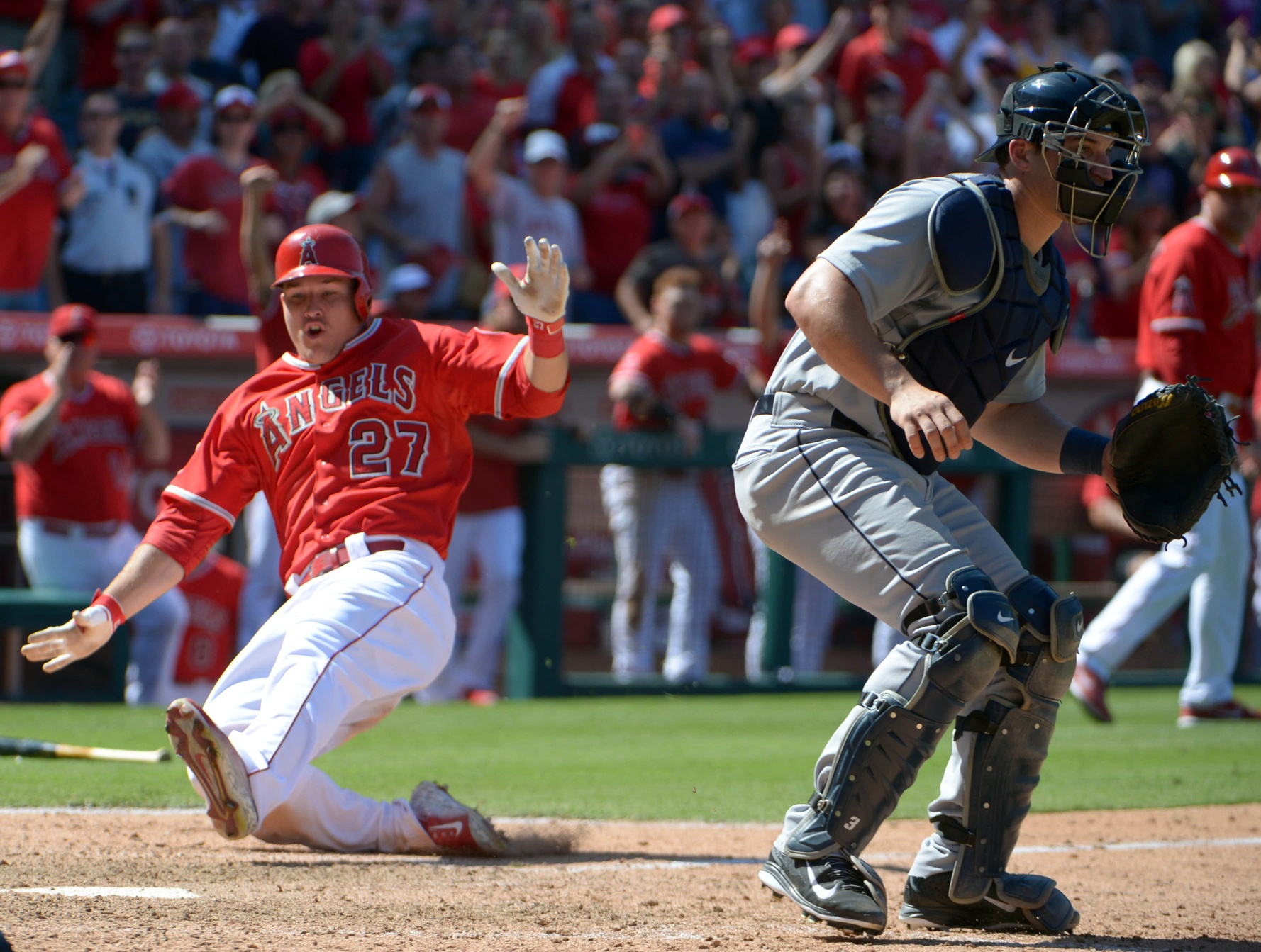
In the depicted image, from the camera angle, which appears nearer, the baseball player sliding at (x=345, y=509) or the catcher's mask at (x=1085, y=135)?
the catcher's mask at (x=1085, y=135)

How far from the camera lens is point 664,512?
29.3 ft

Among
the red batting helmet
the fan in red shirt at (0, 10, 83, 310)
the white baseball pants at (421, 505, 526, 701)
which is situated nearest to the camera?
the red batting helmet

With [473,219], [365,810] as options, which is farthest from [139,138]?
[365,810]

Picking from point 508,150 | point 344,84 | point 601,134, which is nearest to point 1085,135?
point 601,134

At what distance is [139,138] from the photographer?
10125 millimetres

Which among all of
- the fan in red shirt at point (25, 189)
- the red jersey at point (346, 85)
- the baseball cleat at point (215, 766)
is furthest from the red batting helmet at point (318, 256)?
the red jersey at point (346, 85)

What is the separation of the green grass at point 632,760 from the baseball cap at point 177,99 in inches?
159

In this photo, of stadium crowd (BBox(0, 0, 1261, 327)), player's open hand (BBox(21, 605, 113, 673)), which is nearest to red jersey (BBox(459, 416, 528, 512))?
stadium crowd (BBox(0, 0, 1261, 327))

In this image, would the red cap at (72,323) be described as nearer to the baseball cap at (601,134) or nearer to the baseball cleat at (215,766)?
the baseball cap at (601,134)

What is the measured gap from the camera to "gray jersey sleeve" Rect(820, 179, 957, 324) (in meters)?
3.33

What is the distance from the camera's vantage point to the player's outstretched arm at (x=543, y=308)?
168 inches

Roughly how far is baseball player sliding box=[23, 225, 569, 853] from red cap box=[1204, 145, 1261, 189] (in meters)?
3.93

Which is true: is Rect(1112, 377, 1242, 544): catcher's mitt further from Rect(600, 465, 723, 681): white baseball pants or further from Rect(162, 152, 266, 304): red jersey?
Rect(162, 152, 266, 304): red jersey

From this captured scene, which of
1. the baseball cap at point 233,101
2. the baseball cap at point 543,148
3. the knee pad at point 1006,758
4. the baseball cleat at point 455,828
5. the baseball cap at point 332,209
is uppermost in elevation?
the baseball cap at point 233,101
